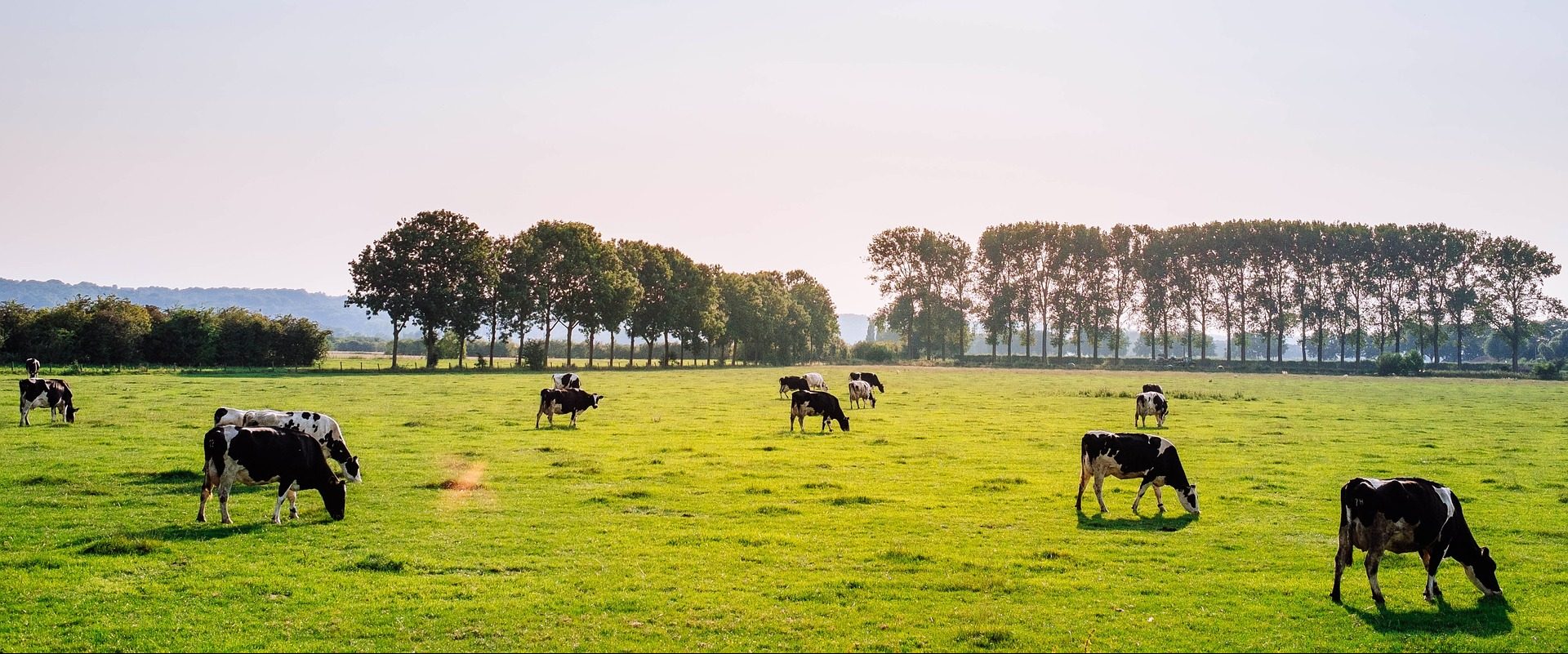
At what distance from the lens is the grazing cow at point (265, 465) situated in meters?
15.6

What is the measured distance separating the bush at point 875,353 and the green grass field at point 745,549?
11297 cm

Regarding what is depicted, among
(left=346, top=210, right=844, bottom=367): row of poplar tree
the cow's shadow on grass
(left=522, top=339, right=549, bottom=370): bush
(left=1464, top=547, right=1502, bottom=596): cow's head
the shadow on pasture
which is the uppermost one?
(left=346, top=210, right=844, bottom=367): row of poplar tree

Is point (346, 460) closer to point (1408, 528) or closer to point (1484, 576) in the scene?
point (1408, 528)

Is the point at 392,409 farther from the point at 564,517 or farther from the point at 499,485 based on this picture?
the point at 564,517

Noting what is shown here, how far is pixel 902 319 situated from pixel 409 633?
141278 mm

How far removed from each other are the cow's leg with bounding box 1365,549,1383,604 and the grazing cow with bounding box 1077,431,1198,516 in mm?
5791

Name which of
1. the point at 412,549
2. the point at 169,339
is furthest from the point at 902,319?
the point at 412,549

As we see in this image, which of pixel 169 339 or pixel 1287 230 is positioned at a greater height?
pixel 1287 230

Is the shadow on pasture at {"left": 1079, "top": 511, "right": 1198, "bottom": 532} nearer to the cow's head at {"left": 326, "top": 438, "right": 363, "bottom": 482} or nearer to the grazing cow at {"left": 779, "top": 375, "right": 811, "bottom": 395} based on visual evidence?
the cow's head at {"left": 326, "top": 438, "right": 363, "bottom": 482}

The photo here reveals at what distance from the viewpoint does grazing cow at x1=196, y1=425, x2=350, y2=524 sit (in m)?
15.6

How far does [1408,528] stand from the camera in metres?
11.6

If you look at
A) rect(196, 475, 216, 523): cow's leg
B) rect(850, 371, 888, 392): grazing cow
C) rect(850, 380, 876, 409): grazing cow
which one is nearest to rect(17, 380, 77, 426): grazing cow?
rect(196, 475, 216, 523): cow's leg

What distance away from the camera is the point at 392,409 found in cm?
3909

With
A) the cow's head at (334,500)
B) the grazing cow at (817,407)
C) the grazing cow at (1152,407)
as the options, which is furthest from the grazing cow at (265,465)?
the grazing cow at (1152,407)
